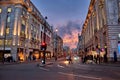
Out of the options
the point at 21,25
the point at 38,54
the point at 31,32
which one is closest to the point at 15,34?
the point at 21,25

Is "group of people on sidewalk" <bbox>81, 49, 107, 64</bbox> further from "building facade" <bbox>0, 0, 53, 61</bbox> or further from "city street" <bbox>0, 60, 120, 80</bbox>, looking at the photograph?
"city street" <bbox>0, 60, 120, 80</bbox>

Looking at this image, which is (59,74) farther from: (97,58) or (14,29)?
(14,29)

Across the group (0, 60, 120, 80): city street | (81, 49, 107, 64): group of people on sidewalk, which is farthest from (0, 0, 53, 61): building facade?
(0, 60, 120, 80): city street

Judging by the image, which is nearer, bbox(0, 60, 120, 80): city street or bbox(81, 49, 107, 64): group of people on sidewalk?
bbox(0, 60, 120, 80): city street

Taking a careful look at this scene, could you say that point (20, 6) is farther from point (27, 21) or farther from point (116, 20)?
point (116, 20)

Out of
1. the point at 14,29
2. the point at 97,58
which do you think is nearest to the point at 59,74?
the point at 97,58

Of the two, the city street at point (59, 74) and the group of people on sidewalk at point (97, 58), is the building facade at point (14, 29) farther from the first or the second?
the city street at point (59, 74)

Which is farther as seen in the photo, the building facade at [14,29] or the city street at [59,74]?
the building facade at [14,29]

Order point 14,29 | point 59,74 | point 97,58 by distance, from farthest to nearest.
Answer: point 14,29 < point 97,58 < point 59,74

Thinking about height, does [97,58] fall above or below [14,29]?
below

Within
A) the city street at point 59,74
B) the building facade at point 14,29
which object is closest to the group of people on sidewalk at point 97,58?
the building facade at point 14,29

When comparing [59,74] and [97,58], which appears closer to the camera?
[59,74]

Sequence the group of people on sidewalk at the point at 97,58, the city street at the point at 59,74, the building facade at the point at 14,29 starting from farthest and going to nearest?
the building facade at the point at 14,29
the group of people on sidewalk at the point at 97,58
the city street at the point at 59,74

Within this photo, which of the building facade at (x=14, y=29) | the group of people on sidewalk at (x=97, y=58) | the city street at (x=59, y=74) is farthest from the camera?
the building facade at (x=14, y=29)
